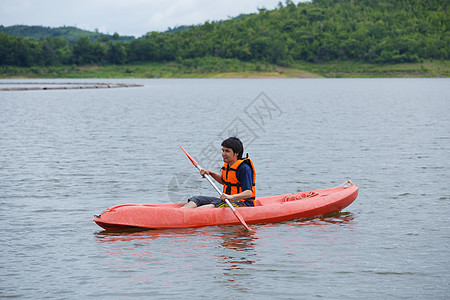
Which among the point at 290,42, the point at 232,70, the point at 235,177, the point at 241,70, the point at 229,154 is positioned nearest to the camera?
the point at 229,154

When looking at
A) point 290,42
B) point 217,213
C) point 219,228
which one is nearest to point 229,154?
point 217,213

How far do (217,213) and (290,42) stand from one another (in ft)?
470

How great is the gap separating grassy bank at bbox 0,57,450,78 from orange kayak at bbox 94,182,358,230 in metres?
127

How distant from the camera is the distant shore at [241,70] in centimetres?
13462

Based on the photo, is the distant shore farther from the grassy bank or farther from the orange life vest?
the orange life vest

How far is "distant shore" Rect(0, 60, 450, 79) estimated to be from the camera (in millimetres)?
134625

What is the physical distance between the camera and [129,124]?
3356 cm

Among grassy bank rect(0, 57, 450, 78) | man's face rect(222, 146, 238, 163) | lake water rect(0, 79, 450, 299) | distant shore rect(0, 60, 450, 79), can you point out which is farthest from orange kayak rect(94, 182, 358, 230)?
distant shore rect(0, 60, 450, 79)

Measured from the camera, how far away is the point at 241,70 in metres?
138

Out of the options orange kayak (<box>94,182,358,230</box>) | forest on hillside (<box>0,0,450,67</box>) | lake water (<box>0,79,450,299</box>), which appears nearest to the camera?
lake water (<box>0,79,450,299</box>)

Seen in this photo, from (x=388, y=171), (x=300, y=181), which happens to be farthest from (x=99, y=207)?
(x=388, y=171)

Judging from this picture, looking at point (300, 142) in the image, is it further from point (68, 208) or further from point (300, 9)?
point (300, 9)

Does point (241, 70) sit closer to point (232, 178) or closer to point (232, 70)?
point (232, 70)

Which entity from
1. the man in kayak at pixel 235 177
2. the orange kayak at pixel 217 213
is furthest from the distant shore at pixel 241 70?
the man in kayak at pixel 235 177
